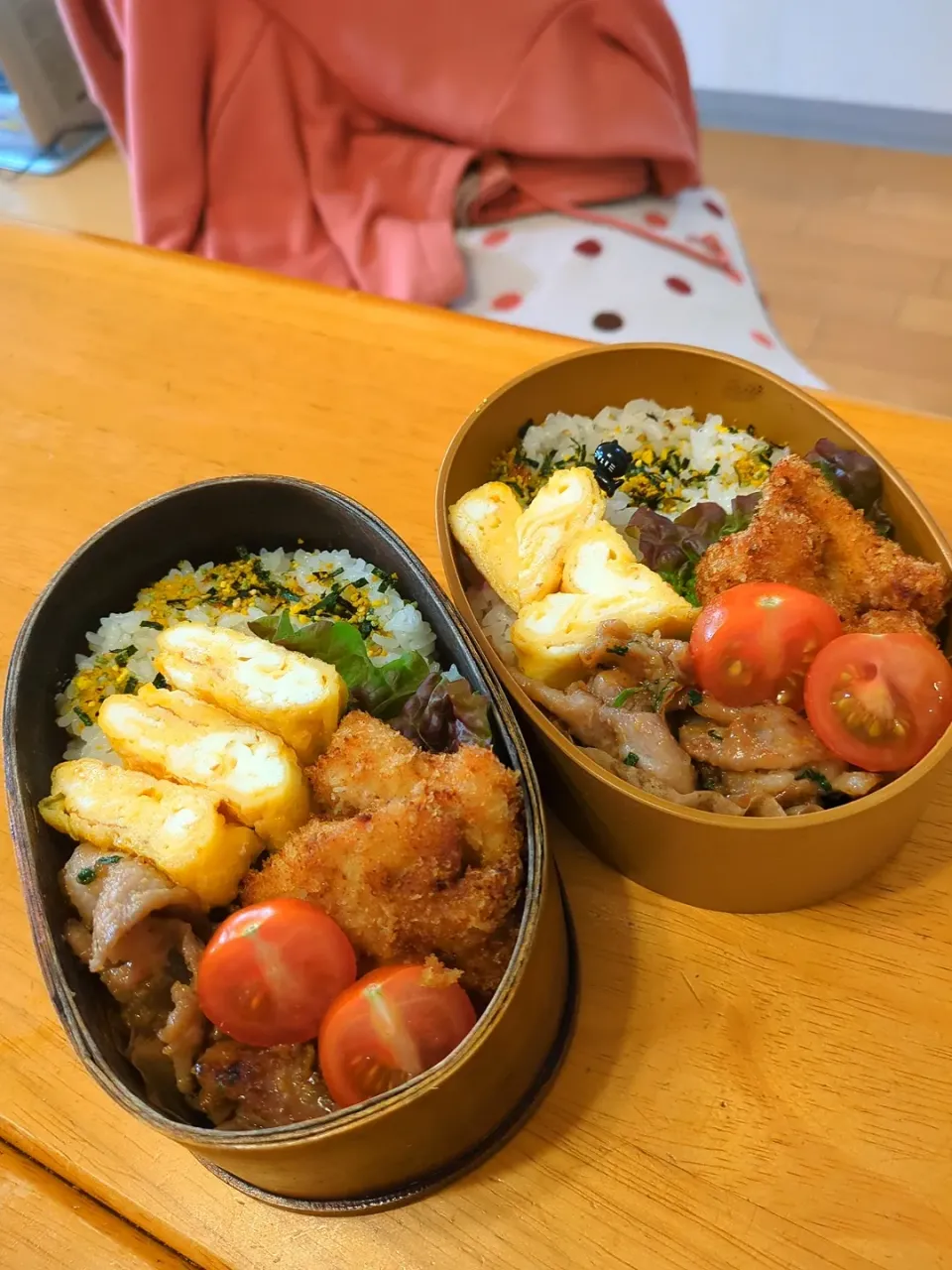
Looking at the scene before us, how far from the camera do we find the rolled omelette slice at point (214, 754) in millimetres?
1023

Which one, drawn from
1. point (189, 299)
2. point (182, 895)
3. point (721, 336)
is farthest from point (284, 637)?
point (721, 336)

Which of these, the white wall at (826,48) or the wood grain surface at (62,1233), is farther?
the white wall at (826,48)

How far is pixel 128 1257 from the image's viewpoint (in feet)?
3.28

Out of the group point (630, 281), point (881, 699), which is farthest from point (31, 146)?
point (881, 699)

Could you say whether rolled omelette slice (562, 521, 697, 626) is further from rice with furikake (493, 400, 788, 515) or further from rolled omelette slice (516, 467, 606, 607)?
rice with furikake (493, 400, 788, 515)

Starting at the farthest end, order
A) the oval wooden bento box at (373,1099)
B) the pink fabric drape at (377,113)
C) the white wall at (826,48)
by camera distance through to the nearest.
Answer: the white wall at (826,48)
the pink fabric drape at (377,113)
the oval wooden bento box at (373,1099)

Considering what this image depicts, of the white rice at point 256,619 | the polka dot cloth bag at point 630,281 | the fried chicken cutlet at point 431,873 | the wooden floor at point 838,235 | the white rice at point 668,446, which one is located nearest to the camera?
the fried chicken cutlet at point 431,873

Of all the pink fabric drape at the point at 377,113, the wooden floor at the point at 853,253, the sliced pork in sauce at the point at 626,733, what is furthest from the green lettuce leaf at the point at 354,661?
the wooden floor at the point at 853,253

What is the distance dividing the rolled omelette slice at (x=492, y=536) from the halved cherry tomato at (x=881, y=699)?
0.40 meters

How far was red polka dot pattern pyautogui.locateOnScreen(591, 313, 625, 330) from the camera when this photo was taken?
2.13m

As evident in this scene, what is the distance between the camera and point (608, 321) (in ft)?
7.05

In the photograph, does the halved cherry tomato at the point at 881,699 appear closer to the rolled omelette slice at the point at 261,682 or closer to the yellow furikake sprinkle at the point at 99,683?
the rolled omelette slice at the point at 261,682

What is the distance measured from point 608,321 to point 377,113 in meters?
0.87

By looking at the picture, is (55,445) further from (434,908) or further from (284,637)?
(434,908)
